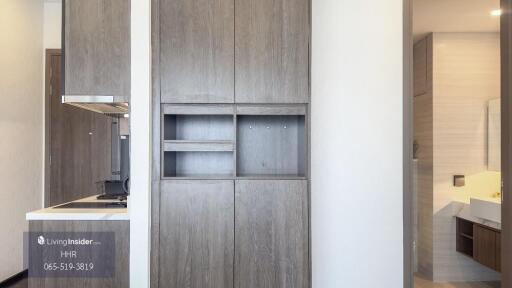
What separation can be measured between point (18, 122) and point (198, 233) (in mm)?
2655

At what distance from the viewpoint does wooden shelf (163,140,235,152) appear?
220cm

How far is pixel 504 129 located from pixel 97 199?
9.09ft

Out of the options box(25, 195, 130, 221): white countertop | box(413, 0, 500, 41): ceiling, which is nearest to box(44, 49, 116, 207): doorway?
box(25, 195, 130, 221): white countertop

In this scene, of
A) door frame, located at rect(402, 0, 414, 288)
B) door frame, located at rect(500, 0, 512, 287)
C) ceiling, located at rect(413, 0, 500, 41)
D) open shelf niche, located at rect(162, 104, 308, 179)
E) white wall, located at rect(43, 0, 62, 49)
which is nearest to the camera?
door frame, located at rect(500, 0, 512, 287)

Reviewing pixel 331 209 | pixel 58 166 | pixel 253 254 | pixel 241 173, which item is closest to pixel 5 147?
pixel 58 166

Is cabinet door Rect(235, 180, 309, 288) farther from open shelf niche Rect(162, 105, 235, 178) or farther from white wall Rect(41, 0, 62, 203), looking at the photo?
white wall Rect(41, 0, 62, 203)

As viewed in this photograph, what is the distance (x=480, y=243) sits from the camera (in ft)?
11.0

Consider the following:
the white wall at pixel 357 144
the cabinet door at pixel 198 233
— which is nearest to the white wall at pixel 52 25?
the cabinet door at pixel 198 233

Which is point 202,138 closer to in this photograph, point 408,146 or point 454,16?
point 408,146

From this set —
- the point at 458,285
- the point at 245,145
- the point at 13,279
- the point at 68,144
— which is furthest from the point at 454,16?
the point at 13,279

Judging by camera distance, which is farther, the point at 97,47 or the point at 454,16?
the point at 454,16

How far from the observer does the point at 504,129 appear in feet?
6.63

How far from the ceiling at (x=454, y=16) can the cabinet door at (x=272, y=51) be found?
146 cm

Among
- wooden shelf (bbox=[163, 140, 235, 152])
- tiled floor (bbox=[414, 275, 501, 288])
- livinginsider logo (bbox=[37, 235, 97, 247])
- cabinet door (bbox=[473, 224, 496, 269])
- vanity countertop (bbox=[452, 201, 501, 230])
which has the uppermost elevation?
wooden shelf (bbox=[163, 140, 235, 152])
